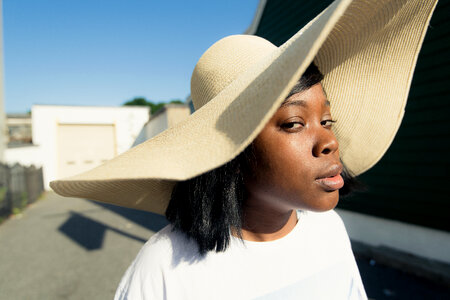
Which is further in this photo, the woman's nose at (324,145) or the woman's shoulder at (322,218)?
the woman's shoulder at (322,218)

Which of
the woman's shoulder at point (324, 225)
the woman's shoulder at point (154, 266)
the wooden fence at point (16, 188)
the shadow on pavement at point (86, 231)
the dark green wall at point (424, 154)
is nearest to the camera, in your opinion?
the woman's shoulder at point (154, 266)

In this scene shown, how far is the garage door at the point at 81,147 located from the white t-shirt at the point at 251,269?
624 inches

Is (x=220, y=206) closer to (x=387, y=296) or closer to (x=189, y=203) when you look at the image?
(x=189, y=203)

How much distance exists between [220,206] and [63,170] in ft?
56.3

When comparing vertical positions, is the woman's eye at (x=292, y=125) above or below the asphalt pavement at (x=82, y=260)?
above

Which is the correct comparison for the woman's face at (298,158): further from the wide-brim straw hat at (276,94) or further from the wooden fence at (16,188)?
the wooden fence at (16,188)

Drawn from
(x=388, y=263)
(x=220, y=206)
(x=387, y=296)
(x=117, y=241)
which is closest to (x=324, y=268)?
(x=220, y=206)

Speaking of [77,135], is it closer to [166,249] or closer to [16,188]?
[16,188]

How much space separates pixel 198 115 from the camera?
2.78ft

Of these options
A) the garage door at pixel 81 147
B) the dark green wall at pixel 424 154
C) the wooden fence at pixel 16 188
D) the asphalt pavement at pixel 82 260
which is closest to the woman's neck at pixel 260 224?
the asphalt pavement at pixel 82 260

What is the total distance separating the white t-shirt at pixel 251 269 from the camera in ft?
2.73

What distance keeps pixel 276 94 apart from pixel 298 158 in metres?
0.28

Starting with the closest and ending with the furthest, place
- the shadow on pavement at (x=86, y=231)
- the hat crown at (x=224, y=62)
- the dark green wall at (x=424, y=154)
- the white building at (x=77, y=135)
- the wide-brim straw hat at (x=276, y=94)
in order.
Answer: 1. the wide-brim straw hat at (x=276, y=94)
2. the hat crown at (x=224, y=62)
3. the dark green wall at (x=424, y=154)
4. the shadow on pavement at (x=86, y=231)
5. the white building at (x=77, y=135)

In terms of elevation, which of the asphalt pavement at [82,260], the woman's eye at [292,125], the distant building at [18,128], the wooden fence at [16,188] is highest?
the distant building at [18,128]
